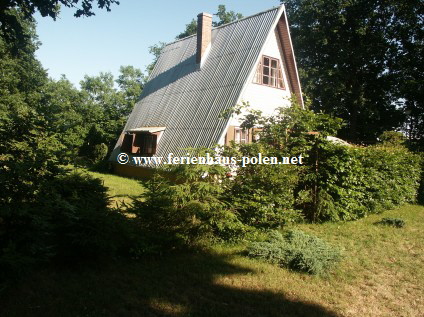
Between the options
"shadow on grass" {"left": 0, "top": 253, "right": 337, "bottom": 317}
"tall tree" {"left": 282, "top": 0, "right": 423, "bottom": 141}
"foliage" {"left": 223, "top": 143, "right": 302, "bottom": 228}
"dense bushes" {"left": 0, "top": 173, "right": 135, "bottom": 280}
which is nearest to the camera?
"dense bushes" {"left": 0, "top": 173, "right": 135, "bottom": 280}

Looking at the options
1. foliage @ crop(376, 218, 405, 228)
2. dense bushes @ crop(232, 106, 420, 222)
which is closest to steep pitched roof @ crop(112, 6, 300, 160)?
dense bushes @ crop(232, 106, 420, 222)

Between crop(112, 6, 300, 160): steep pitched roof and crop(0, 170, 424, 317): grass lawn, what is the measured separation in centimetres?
809

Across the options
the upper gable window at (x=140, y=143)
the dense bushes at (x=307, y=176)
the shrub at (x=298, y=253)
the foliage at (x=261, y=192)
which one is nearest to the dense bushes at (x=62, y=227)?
the shrub at (x=298, y=253)

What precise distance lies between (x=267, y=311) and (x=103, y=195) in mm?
3717

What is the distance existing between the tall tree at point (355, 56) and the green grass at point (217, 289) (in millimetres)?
23627

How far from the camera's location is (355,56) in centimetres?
2803

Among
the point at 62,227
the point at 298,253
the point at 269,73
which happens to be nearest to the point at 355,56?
the point at 269,73

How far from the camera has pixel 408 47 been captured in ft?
93.2

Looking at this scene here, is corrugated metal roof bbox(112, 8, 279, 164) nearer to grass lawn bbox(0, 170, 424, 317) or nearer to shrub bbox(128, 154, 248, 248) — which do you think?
shrub bbox(128, 154, 248, 248)

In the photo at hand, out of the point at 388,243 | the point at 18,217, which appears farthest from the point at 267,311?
the point at 388,243

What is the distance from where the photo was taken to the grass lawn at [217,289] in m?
4.64

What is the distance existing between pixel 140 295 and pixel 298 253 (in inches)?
123

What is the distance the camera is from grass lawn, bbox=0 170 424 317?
15.2 feet

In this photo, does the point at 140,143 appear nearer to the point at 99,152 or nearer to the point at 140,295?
the point at 99,152
